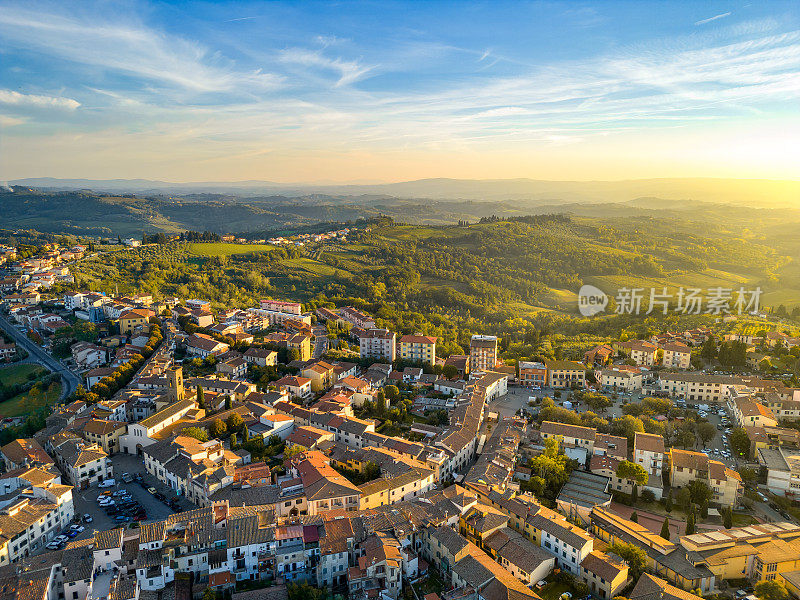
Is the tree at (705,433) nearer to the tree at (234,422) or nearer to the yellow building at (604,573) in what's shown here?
the yellow building at (604,573)

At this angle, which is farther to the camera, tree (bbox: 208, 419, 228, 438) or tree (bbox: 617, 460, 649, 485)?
tree (bbox: 208, 419, 228, 438)

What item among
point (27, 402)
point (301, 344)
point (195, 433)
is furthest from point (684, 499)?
point (27, 402)

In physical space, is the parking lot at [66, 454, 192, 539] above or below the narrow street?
below

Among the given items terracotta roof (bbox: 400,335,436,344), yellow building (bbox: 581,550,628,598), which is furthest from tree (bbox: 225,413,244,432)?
yellow building (bbox: 581,550,628,598)

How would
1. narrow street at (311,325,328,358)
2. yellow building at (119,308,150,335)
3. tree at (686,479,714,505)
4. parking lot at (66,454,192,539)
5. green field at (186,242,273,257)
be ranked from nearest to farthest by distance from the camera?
1. parking lot at (66,454,192,539)
2. tree at (686,479,714,505)
3. narrow street at (311,325,328,358)
4. yellow building at (119,308,150,335)
5. green field at (186,242,273,257)

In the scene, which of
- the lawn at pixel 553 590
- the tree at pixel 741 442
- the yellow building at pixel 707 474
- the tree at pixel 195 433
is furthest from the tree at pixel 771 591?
the tree at pixel 195 433

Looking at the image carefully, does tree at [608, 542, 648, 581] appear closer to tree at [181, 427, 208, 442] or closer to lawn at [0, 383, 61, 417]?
tree at [181, 427, 208, 442]

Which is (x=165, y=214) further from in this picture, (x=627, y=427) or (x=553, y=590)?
(x=553, y=590)
